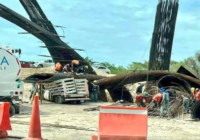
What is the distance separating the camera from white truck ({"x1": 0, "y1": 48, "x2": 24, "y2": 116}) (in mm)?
17969

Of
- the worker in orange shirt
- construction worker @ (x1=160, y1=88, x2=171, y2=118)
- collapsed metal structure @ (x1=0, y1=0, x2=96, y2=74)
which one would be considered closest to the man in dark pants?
collapsed metal structure @ (x1=0, y1=0, x2=96, y2=74)

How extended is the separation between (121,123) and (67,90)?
18.2 metres

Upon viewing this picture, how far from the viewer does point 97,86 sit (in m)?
30.0

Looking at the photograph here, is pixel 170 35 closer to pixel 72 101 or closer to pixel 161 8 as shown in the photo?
pixel 161 8

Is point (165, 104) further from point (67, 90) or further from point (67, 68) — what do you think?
point (67, 68)

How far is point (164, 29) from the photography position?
28031 mm

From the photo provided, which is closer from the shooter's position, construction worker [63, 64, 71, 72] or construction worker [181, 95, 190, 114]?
construction worker [181, 95, 190, 114]

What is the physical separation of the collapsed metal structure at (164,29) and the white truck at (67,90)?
5.26m

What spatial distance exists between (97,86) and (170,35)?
6370 mm

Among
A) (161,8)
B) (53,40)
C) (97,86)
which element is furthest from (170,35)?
(53,40)

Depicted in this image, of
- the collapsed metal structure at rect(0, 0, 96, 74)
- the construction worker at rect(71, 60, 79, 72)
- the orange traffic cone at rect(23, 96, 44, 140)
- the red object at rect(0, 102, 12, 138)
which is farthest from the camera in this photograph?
the collapsed metal structure at rect(0, 0, 96, 74)

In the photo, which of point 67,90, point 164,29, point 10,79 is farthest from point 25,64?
point 10,79

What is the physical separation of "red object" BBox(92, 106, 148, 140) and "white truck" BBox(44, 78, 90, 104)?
59.1 feet

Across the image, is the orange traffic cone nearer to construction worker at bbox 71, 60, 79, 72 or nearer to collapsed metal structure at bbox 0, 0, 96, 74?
construction worker at bbox 71, 60, 79, 72
